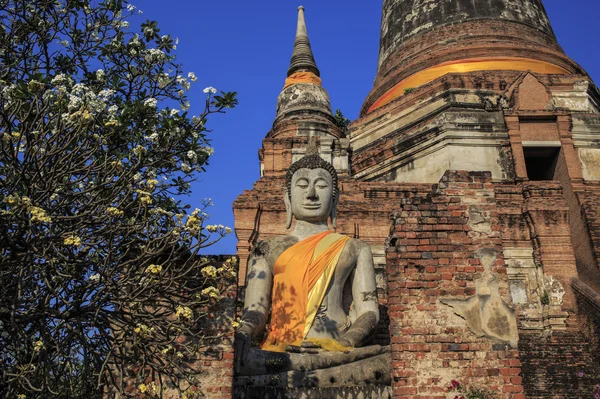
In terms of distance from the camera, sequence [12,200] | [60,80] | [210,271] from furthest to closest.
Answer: [60,80], [210,271], [12,200]

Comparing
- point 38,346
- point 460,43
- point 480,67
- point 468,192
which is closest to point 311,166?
point 468,192

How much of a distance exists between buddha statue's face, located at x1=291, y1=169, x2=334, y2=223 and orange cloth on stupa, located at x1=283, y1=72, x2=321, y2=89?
31.4 ft

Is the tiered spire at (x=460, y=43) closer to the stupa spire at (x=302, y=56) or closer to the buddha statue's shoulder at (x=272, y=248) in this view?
the stupa spire at (x=302, y=56)

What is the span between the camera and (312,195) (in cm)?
733

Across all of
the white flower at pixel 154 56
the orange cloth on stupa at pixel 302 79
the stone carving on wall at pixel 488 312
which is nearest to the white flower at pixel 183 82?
the white flower at pixel 154 56

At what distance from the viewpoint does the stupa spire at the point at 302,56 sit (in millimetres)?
17125

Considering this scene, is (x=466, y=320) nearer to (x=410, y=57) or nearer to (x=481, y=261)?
(x=481, y=261)

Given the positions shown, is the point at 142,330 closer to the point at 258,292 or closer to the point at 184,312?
the point at 184,312

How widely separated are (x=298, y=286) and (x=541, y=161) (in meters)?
10.8

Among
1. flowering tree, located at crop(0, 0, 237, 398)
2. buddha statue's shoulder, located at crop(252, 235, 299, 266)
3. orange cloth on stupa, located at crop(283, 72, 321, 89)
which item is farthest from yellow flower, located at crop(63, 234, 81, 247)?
orange cloth on stupa, located at crop(283, 72, 321, 89)

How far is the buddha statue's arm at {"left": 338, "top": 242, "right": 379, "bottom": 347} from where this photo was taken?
6391 millimetres

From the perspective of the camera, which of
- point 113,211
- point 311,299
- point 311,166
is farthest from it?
Result: point 311,166

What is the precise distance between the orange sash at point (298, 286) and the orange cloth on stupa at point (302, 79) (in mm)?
10268

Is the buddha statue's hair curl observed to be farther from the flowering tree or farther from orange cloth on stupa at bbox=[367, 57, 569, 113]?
orange cloth on stupa at bbox=[367, 57, 569, 113]
